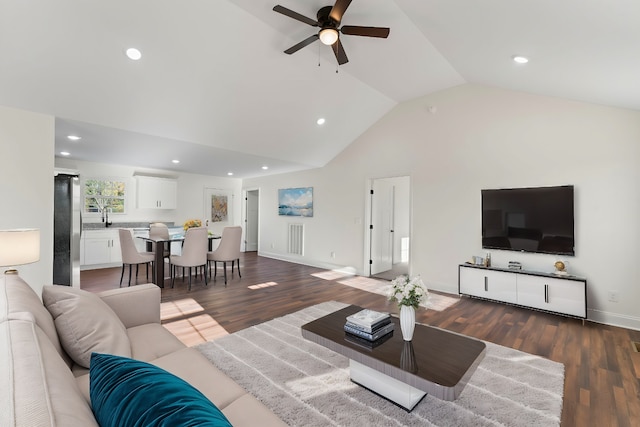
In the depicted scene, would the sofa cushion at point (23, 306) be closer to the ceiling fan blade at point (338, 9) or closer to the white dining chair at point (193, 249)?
the ceiling fan blade at point (338, 9)

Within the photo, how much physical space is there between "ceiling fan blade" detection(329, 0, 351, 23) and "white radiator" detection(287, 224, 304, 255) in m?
5.30

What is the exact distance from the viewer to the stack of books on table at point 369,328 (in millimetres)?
2037

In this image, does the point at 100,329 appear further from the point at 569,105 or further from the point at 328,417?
the point at 569,105

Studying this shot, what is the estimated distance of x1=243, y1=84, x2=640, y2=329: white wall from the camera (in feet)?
11.6

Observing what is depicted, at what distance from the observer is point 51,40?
2.76 metres

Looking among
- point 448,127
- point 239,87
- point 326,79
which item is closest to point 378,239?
point 448,127

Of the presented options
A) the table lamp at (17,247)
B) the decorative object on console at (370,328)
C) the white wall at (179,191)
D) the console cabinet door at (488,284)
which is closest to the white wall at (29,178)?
the table lamp at (17,247)

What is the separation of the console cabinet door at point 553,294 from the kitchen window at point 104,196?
814cm

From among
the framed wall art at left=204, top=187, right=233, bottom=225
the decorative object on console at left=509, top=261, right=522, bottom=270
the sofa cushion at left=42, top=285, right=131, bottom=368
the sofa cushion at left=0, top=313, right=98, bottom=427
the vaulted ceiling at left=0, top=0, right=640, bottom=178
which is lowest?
the decorative object on console at left=509, top=261, right=522, bottom=270

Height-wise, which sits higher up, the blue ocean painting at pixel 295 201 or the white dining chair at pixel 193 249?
the blue ocean painting at pixel 295 201

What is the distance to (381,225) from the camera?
6.45 metres

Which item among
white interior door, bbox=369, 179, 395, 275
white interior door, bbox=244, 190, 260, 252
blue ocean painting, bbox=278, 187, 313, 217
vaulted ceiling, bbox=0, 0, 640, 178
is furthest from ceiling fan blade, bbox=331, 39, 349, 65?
white interior door, bbox=244, 190, 260, 252

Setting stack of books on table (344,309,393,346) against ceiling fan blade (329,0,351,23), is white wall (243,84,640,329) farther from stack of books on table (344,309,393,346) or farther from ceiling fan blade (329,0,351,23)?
stack of books on table (344,309,393,346)

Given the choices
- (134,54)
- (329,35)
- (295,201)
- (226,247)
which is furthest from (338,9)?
(295,201)
